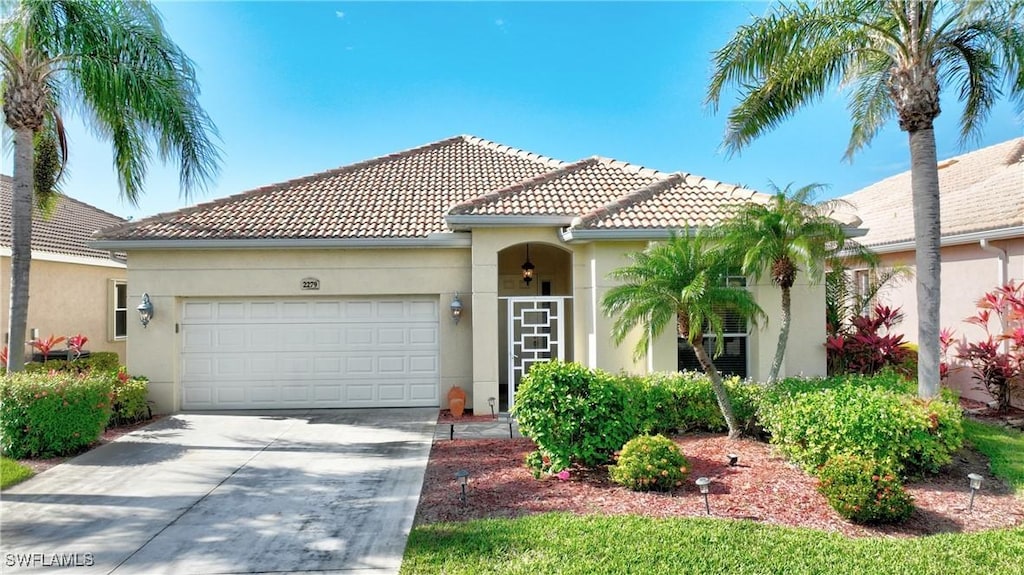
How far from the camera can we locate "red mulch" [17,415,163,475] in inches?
309

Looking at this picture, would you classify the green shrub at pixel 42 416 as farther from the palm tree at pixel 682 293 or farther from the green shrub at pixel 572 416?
the palm tree at pixel 682 293

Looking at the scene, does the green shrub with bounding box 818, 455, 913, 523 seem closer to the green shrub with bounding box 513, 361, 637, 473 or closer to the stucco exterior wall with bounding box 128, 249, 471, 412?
the green shrub with bounding box 513, 361, 637, 473

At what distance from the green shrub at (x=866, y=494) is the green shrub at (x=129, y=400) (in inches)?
478

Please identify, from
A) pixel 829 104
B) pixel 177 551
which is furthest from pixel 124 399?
pixel 829 104

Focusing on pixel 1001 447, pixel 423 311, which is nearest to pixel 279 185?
pixel 423 311

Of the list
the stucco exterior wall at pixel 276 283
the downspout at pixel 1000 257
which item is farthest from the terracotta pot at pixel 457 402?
the downspout at pixel 1000 257

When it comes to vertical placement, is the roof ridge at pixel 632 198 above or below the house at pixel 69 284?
above

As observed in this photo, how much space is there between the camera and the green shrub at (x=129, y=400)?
10305mm

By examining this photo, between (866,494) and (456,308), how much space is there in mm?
7871

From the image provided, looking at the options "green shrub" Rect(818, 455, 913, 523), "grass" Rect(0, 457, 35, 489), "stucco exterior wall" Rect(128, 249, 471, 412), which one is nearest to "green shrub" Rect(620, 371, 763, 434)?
"green shrub" Rect(818, 455, 913, 523)

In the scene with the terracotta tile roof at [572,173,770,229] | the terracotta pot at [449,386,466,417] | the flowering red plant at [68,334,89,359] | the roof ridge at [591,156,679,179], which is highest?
the roof ridge at [591,156,679,179]

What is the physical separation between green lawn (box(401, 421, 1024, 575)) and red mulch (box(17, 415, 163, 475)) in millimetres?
6543

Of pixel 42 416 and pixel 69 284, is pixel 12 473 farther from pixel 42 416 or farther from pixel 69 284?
pixel 69 284

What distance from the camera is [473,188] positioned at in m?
14.0
